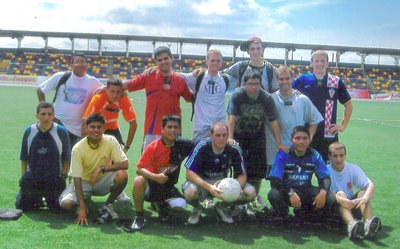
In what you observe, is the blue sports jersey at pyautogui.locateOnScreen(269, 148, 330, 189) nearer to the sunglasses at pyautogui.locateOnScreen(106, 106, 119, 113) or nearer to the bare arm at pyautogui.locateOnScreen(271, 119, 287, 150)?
the bare arm at pyautogui.locateOnScreen(271, 119, 287, 150)

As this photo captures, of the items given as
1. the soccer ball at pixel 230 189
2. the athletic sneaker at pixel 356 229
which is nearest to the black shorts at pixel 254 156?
the soccer ball at pixel 230 189

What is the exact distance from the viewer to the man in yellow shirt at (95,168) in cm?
514

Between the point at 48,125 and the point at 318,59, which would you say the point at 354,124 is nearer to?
the point at 318,59

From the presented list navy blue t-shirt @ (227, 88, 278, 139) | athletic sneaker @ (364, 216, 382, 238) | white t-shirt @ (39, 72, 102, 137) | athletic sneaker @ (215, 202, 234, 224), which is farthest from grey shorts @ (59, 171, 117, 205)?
athletic sneaker @ (364, 216, 382, 238)

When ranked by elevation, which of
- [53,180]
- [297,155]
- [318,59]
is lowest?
[53,180]

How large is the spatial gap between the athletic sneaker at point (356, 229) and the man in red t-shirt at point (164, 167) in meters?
1.75

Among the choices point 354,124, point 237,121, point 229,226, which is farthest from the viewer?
point 354,124

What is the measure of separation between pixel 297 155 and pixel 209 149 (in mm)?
980

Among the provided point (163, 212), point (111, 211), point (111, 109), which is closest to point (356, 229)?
point (163, 212)

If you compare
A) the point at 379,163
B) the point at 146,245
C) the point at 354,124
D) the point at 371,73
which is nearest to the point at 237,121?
the point at 146,245

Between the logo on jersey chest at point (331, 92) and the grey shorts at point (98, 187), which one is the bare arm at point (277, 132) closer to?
the logo on jersey chest at point (331, 92)

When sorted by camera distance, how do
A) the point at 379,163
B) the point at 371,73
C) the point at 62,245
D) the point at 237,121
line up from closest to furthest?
1. the point at 62,245
2. the point at 237,121
3. the point at 379,163
4. the point at 371,73

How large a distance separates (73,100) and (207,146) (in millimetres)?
2039

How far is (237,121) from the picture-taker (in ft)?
18.5
